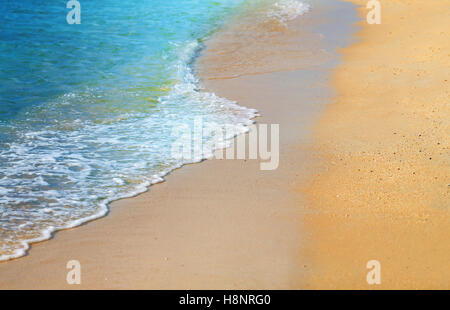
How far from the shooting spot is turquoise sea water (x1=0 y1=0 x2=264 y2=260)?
5648mm

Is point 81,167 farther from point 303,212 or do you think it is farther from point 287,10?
point 287,10

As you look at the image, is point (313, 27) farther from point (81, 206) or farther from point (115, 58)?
point (81, 206)

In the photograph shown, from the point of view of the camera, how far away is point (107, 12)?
18.4m

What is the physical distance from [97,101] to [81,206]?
13.0 ft

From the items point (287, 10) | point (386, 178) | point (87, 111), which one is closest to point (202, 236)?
point (386, 178)

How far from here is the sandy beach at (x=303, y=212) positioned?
14.0 ft

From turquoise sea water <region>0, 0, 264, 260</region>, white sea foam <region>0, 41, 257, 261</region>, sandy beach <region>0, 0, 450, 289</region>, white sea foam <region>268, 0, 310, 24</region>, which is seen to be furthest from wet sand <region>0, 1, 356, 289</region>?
white sea foam <region>268, 0, 310, 24</region>

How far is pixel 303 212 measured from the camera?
205 inches

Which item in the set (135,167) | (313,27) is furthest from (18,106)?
(313,27)

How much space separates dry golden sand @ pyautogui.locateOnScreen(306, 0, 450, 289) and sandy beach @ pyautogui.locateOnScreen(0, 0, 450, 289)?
1 centimetres

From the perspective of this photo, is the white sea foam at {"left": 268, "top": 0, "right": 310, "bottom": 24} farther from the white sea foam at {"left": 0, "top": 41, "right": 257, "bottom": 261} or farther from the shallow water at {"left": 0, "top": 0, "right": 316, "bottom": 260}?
the white sea foam at {"left": 0, "top": 41, "right": 257, "bottom": 261}

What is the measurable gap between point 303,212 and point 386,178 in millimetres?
1160

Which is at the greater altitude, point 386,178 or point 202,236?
point 386,178
